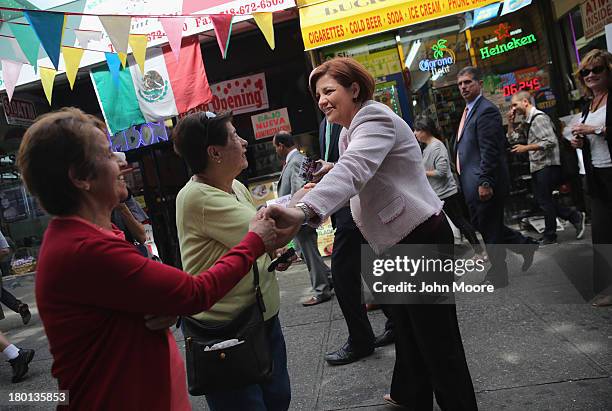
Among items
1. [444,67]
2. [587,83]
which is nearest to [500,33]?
[444,67]

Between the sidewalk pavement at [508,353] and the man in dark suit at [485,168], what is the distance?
41 cm

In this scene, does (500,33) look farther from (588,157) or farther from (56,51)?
(56,51)

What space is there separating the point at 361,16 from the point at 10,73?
15.9 ft

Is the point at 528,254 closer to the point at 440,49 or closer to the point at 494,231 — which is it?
the point at 494,231

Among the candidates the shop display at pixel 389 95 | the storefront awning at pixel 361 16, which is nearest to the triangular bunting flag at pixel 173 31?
the storefront awning at pixel 361 16

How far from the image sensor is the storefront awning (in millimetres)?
7376

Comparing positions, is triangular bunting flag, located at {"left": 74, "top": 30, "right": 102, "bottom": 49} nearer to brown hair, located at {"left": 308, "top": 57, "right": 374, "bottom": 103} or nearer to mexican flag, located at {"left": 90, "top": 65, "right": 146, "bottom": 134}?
mexican flag, located at {"left": 90, "top": 65, "right": 146, "bottom": 134}

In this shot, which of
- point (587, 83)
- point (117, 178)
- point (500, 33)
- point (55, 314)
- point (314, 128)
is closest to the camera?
point (55, 314)

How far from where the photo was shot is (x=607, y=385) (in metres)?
3.17

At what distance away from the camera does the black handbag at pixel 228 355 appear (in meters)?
2.07

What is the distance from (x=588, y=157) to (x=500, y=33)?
452 centimetres

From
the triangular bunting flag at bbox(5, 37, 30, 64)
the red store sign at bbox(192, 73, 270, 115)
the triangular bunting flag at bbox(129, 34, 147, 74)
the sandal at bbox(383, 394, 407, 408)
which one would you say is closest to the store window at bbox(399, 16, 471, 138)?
the red store sign at bbox(192, 73, 270, 115)

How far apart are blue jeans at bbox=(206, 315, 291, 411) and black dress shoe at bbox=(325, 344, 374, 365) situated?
1.69 metres

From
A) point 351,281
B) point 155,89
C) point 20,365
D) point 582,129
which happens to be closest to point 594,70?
point 582,129
